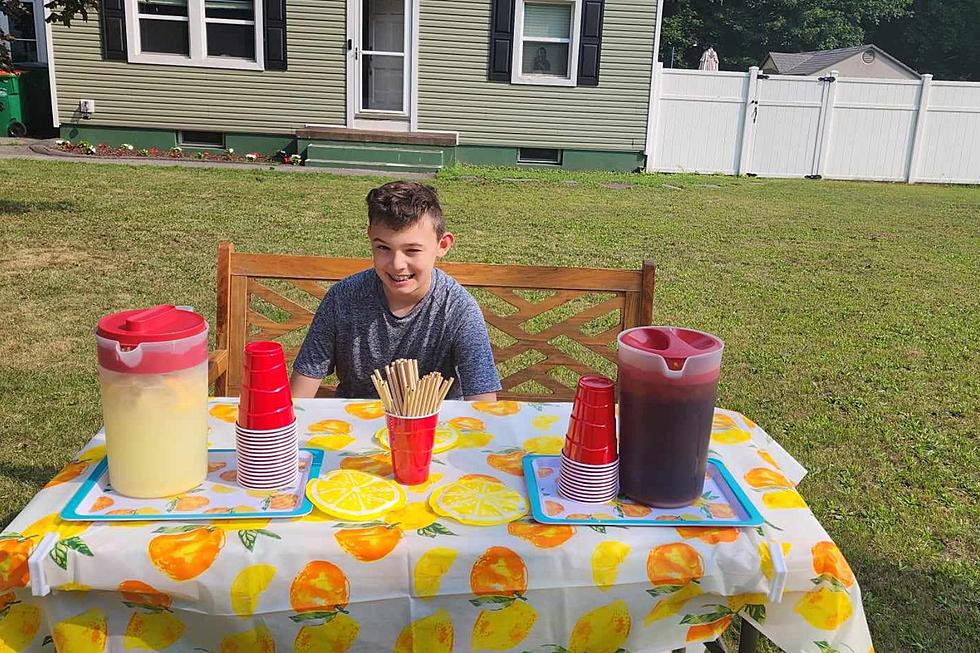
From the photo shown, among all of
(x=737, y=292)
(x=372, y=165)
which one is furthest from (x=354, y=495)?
(x=372, y=165)

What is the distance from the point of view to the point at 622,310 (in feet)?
9.30

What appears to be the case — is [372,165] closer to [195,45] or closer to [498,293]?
[195,45]

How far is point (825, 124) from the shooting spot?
15820 mm

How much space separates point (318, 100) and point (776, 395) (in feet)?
34.7

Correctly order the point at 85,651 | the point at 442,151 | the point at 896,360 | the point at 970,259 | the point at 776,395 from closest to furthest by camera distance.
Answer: the point at 85,651, the point at 776,395, the point at 896,360, the point at 970,259, the point at 442,151

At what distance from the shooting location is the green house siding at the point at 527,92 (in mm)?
13336

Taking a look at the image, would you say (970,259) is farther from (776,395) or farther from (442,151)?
(442,151)

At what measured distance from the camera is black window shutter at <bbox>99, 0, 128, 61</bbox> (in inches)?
503

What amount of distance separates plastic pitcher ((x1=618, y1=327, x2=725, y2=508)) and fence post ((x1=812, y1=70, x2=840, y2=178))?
52.5 feet

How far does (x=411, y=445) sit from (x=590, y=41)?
12923mm

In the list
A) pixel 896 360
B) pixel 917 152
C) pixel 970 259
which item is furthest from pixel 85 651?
pixel 917 152

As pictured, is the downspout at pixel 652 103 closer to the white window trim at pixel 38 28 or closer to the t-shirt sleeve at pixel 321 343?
the white window trim at pixel 38 28

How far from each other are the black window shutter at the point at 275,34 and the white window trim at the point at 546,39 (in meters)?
3.57

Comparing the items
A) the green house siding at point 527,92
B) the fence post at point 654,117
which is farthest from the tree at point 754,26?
the green house siding at point 527,92
